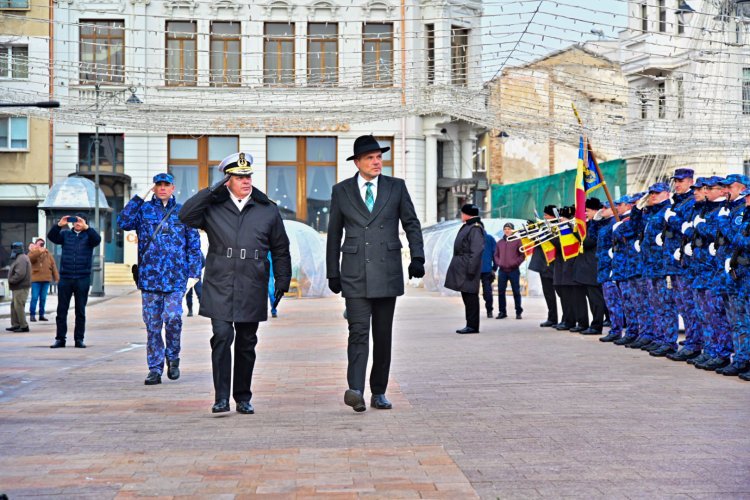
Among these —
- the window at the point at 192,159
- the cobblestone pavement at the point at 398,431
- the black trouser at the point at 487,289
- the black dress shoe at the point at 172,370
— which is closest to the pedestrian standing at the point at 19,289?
the cobblestone pavement at the point at 398,431

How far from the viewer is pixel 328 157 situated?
46906 millimetres

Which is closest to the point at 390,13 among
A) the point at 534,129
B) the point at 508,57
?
the point at 534,129

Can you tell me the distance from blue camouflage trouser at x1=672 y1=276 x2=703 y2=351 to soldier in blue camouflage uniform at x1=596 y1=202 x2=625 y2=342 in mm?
2616

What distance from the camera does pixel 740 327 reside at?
11.2m

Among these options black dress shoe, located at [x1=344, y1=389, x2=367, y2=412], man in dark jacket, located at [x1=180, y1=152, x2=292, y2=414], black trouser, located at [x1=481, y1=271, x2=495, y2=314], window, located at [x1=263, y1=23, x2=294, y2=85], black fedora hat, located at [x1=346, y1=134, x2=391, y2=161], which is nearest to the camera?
black dress shoe, located at [x1=344, y1=389, x2=367, y2=412]

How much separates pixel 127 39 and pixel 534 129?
2019cm

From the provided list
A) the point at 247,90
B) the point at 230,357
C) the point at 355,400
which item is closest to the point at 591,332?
the point at 355,400

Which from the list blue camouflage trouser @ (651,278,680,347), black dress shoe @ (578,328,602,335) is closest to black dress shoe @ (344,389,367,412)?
blue camouflage trouser @ (651,278,680,347)

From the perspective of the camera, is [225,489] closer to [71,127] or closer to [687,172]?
[687,172]

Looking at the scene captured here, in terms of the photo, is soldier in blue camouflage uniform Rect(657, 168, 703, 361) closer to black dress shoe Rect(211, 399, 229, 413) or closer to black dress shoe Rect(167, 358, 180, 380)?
black dress shoe Rect(167, 358, 180, 380)

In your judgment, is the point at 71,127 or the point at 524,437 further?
the point at 71,127

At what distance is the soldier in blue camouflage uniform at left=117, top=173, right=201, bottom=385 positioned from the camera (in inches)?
428

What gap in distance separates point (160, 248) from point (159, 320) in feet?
2.13

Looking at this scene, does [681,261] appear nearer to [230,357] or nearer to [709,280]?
[709,280]
